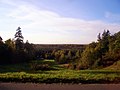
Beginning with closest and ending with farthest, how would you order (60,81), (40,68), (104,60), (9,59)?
(60,81) < (40,68) < (104,60) < (9,59)

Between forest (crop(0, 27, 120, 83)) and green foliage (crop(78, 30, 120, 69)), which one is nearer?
forest (crop(0, 27, 120, 83))

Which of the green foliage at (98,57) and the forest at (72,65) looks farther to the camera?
the green foliage at (98,57)

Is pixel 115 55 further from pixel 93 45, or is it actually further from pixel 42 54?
pixel 42 54

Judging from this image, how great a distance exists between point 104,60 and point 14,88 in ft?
158

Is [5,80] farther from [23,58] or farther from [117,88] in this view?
[23,58]

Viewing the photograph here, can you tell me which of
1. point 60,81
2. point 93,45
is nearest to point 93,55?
point 93,45

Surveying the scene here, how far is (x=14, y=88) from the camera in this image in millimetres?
23391

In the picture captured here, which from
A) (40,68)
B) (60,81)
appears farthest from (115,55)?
(60,81)

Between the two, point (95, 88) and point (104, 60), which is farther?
point (104, 60)

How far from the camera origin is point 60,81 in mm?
29484

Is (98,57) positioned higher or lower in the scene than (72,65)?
higher

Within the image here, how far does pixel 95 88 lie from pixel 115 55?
4784 centimetres

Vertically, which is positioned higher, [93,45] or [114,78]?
[93,45]

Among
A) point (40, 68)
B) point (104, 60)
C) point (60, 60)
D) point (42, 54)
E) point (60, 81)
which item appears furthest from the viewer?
point (42, 54)
